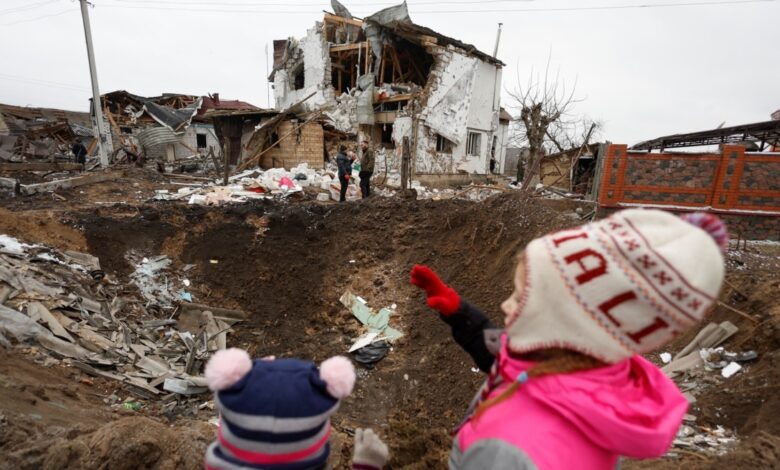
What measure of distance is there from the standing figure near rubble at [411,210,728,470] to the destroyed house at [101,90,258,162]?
24.6 meters

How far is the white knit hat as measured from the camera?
35.4 inches

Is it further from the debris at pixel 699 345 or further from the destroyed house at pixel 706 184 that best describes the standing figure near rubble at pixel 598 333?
the destroyed house at pixel 706 184

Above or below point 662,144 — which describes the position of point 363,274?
below

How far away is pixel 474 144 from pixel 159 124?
20668 mm

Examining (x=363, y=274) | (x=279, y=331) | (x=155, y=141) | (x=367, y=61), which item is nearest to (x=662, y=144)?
(x=367, y=61)

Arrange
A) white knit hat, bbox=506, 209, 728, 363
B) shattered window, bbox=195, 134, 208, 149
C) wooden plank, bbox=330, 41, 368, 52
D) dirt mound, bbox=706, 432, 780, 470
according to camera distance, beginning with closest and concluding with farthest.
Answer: white knit hat, bbox=506, 209, 728, 363, dirt mound, bbox=706, 432, 780, 470, wooden plank, bbox=330, 41, 368, 52, shattered window, bbox=195, 134, 208, 149

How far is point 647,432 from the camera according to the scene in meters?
0.93

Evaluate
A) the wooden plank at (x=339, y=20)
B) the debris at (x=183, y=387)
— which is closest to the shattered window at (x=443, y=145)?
the wooden plank at (x=339, y=20)

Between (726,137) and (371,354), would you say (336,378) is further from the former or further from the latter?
(726,137)

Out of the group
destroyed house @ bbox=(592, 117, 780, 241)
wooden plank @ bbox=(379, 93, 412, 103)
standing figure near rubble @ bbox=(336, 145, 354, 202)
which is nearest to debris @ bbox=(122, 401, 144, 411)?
standing figure near rubble @ bbox=(336, 145, 354, 202)

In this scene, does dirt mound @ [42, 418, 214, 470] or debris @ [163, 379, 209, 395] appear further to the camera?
debris @ [163, 379, 209, 395]

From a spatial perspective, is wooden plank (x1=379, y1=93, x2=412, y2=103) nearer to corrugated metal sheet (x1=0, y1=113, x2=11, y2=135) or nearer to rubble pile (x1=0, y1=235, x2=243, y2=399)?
rubble pile (x1=0, y1=235, x2=243, y2=399)

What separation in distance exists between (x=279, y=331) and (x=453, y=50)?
15861 mm

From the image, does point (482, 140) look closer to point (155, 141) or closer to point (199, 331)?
point (199, 331)
